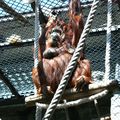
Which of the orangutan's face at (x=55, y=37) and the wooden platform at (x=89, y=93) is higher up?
the orangutan's face at (x=55, y=37)

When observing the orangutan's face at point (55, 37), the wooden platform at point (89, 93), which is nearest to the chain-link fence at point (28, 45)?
the orangutan's face at point (55, 37)

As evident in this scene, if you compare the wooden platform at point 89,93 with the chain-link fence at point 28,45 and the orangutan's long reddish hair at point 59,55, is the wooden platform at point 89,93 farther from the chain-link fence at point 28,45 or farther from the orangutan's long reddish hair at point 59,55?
the chain-link fence at point 28,45

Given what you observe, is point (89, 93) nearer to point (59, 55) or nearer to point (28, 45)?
point (59, 55)

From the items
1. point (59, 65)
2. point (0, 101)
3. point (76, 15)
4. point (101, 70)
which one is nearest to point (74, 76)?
point (59, 65)

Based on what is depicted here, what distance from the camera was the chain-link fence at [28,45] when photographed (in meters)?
3.43

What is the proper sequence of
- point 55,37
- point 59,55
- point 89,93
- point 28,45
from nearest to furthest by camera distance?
point 89,93
point 59,55
point 55,37
point 28,45

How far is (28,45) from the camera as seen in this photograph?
3518mm

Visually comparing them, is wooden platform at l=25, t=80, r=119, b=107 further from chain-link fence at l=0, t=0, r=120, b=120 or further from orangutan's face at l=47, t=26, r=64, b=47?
chain-link fence at l=0, t=0, r=120, b=120

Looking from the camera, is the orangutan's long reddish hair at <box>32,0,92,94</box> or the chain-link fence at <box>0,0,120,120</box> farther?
the chain-link fence at <box>0,0,120,120</box>

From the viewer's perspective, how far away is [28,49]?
3.63m

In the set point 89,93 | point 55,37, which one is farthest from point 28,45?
point 89,93

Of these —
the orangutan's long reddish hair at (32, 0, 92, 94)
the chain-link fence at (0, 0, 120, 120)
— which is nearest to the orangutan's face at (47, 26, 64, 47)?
the orangutan's long reddish hair at (32, 0, 92, 94)

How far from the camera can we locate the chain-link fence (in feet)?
11.2

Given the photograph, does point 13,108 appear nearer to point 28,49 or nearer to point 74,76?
point 28,49
